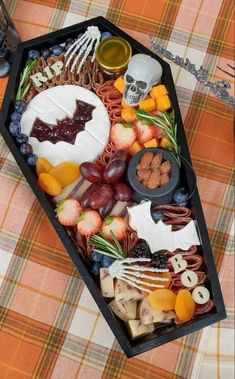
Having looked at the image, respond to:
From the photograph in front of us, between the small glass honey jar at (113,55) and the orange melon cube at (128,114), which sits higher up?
the small glass honey jar at (113,55)

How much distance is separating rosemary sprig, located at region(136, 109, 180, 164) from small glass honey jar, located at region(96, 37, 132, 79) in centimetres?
11

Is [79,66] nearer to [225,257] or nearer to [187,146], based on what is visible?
[187,146]

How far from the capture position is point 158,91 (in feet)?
3.67

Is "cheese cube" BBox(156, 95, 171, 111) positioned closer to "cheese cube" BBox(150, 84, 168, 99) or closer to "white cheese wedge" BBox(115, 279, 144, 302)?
"cheese cube" BBox(150, 84, 168, 99)

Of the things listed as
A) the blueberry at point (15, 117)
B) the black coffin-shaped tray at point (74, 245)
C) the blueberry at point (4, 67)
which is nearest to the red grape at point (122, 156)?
the black coffin-shaped tray at point (74, 245)

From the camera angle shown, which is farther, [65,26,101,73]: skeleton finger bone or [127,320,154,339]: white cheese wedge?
[65,26,101,73]: skeleton finger bone

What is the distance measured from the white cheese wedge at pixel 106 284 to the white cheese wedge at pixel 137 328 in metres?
0.07

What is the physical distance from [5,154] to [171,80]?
0.39 meters

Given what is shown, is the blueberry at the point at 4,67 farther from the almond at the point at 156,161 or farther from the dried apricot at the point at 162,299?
the dried apricot at the point at 162,299

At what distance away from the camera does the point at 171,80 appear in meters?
1.13

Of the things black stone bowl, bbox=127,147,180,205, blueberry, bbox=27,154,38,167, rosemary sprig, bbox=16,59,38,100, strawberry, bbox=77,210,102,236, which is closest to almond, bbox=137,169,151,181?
black stone bowl, bbox=127,147,180,205

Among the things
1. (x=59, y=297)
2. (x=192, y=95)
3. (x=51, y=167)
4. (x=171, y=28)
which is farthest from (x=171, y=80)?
(x=59, y=297)

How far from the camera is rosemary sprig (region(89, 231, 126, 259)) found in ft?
3.37

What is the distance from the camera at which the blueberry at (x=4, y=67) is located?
3.90 ft
